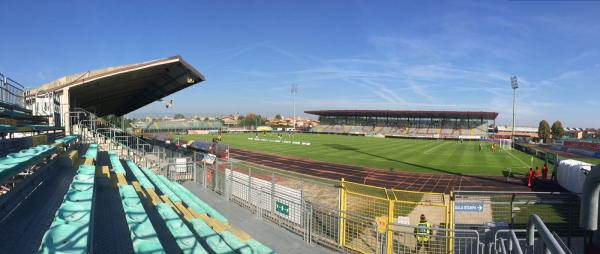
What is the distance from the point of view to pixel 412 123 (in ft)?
306

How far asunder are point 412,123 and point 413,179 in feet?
240

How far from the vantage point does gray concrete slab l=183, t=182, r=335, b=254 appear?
7.93 metres

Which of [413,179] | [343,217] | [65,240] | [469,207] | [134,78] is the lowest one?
[413,179]

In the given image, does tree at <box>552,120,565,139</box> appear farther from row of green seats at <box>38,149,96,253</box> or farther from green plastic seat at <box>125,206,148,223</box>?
row of green seats at <box>38,149,96,253</box>

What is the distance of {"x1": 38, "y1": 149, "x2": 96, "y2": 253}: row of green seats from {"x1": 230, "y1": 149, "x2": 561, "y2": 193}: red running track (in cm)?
1908

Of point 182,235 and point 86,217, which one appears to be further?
point 182,235

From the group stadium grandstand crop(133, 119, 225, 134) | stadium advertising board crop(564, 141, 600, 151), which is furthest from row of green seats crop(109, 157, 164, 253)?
stadium grandstand crop(133, 119, 225, 134)

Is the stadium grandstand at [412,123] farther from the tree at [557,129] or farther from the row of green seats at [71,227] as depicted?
the row of green seats at [71,227]

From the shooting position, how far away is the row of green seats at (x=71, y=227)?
3400 mm

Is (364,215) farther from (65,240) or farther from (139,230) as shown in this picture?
(65,240)

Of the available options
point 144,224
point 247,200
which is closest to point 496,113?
point 247,200

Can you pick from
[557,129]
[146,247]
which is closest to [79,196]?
[146,247]

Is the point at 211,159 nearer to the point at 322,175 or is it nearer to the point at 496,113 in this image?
the point at 322,175

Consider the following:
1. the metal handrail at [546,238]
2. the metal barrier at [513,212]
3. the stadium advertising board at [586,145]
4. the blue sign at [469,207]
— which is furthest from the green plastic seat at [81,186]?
the stadium advertising board at [586,145]
